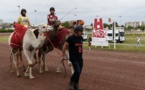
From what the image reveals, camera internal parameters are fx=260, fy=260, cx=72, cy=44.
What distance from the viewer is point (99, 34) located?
26172mm

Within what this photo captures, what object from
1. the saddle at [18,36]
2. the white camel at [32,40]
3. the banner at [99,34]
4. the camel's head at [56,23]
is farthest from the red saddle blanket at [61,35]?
the banner at [99,34]

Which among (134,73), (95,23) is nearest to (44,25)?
(134,73)

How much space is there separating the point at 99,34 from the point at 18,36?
17.1 metres

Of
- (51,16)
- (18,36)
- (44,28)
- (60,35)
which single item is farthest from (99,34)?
(44,28)

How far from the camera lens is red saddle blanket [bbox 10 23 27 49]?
9633mm

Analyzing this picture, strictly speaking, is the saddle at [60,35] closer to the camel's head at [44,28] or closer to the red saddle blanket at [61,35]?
the red saddle blanket at [61,35]

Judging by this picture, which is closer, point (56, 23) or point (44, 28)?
point (44, 28)

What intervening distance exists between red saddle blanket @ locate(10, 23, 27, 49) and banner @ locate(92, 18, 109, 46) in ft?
54.3

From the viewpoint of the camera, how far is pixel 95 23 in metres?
26.5

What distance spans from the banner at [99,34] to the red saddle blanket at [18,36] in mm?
16539

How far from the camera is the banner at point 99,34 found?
2598 cm

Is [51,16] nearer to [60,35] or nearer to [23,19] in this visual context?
[60,35]

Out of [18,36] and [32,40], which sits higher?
[18,36]

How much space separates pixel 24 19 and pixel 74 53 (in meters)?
3.99
